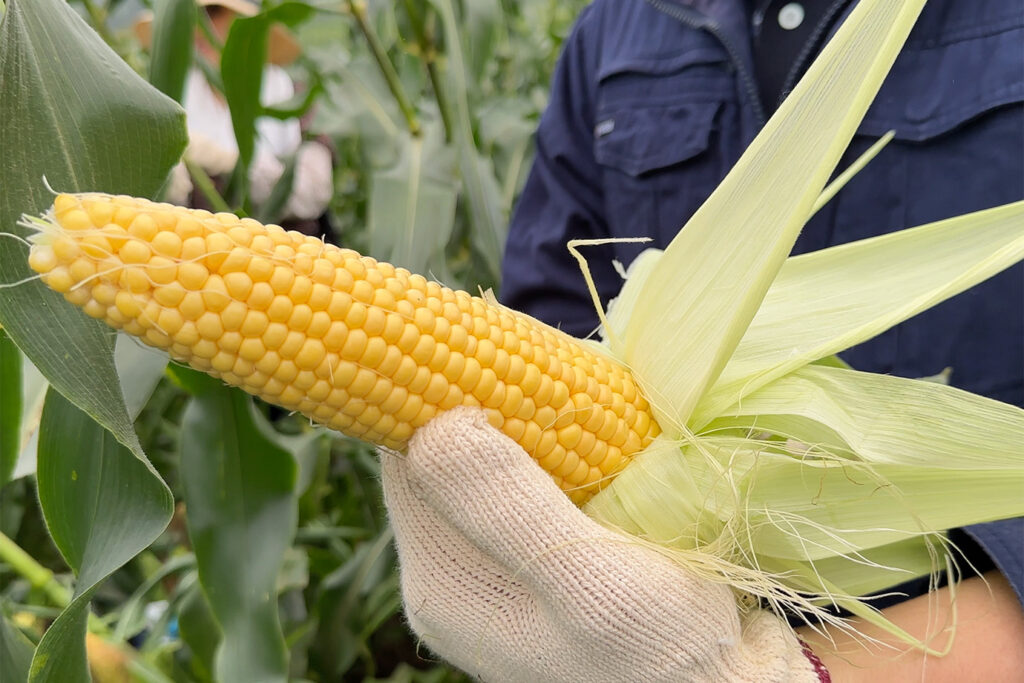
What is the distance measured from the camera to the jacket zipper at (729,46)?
79 cm

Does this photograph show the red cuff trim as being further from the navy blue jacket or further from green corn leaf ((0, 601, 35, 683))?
green corn leaf ((0, 601, 35, 683))

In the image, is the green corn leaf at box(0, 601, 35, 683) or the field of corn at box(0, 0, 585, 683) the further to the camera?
the green corn leaf at box(0, 601, 35, 683)

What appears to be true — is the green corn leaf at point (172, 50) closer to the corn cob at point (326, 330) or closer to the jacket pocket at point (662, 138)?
the corn cob at point (326, 330)

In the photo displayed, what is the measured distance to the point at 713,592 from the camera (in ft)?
1.73

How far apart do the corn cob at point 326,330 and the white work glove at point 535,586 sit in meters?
0.03

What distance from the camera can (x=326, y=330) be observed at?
1.40ft

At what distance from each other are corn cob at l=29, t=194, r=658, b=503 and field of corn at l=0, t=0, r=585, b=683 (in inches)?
2.3

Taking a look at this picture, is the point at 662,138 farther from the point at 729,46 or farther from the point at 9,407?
the point at 9,407

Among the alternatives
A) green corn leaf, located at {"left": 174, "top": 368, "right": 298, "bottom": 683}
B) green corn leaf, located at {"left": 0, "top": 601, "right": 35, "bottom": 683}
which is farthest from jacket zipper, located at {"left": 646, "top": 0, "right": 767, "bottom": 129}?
green corn leaf, located at {"left": 0, "top": 601, "right": 35, "bottom": 683}

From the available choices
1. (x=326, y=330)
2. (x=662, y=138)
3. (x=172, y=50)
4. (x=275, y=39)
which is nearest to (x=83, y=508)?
(x=326, y=330)

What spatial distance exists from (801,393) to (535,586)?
0.72 feet

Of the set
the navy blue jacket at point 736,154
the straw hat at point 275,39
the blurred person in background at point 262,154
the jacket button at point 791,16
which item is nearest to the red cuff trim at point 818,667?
the navy blue jacket at point 736,154

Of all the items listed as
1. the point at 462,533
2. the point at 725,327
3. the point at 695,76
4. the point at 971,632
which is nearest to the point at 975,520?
the point at 971,632

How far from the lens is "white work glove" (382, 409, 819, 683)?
1.60 feet
